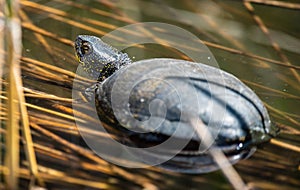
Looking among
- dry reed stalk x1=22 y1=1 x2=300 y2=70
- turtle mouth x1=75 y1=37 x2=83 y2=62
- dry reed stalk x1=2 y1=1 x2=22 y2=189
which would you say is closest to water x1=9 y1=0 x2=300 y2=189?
dry reed stalk x1=22 y1=1 x2=300 y2=70

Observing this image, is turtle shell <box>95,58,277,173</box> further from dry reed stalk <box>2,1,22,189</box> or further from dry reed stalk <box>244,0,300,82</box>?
dry reed stalk <box>244,0,300,82</box>

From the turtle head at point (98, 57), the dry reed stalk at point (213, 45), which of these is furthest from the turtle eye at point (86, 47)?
the dry reed stalk at point (213, 45)

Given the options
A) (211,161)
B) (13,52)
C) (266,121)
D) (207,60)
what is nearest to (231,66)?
(207,60)

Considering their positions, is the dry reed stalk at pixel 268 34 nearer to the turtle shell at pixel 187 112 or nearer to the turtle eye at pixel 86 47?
the turtle shell at pixel 187 112

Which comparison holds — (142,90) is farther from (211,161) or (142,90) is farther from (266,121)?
(266,121)

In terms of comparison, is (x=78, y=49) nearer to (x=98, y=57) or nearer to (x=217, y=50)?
(x=98, y=57)

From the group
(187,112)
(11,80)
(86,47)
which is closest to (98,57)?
(86,47)
